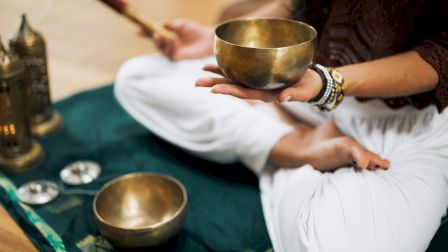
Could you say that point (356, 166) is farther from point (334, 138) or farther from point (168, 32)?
point (168, 32)

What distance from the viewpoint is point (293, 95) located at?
1.07 m

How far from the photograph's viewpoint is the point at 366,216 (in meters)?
1.10

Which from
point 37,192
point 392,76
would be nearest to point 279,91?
point 392,76

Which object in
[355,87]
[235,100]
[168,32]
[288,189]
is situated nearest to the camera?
[355,87]

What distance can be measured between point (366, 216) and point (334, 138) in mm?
297

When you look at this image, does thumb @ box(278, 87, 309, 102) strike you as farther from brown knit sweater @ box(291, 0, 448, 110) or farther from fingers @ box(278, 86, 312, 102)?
brown knit sweater @ box(291, 0, 448, 110)

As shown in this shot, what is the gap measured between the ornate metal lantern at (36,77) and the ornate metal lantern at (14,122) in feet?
0.21

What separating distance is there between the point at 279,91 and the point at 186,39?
726 millimetres

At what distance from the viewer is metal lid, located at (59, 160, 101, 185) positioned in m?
1.56

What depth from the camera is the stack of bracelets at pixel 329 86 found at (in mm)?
1126

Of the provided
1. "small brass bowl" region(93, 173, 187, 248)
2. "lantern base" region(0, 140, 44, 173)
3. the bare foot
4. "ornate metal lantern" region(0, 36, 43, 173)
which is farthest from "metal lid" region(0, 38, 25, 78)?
the bare foot

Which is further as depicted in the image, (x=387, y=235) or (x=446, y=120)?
(x=446, y=120)

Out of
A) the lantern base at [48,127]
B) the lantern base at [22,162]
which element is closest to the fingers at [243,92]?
the lantern base at [22,162]

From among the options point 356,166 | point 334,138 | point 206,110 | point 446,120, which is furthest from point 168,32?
point 446,120
